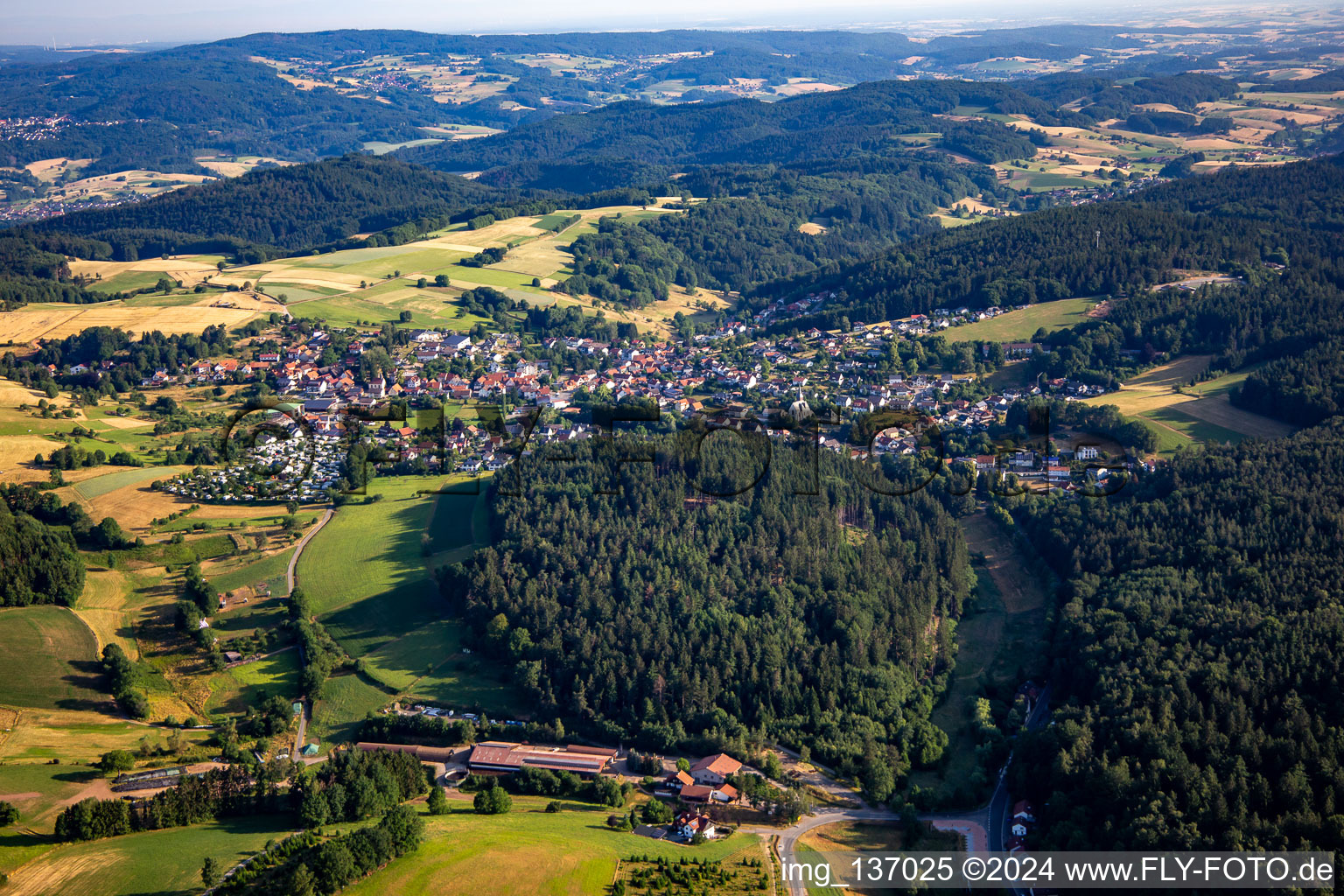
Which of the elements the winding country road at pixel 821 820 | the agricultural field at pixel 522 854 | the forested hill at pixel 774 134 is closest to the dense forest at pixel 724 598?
the winding country road at pixel 821 820

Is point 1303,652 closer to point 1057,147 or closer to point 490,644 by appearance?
point 490,644

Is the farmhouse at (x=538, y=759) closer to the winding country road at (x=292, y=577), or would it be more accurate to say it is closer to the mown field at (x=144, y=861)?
the mown field at (x=144, y=861)

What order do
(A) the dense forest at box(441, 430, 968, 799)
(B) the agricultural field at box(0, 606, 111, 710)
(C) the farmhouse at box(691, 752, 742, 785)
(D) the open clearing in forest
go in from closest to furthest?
(C) the farmhouse at box(691, 752, 742, 785) → (D) the open clearing in forest → (A) the dense forest at box(441, 430, 968, 799) → (B) the agricultural field at box(0, 606, 111, 710)

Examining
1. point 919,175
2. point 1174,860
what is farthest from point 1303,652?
point 919,175

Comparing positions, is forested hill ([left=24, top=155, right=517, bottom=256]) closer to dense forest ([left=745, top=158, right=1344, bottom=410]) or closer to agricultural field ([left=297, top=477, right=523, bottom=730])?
dense forest ([left=745, top=158, right=1344, bottom=410])

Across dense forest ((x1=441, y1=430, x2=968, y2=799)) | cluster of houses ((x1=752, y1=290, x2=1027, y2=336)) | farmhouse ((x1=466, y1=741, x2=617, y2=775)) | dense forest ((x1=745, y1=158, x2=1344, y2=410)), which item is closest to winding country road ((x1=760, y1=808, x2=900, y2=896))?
dense forest ((x1=441, y1=430, x2=968, y2=799))

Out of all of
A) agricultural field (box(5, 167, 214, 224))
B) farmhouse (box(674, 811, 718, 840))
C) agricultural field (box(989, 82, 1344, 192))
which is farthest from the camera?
agricultural field (box(5, 167, 214, 224))
